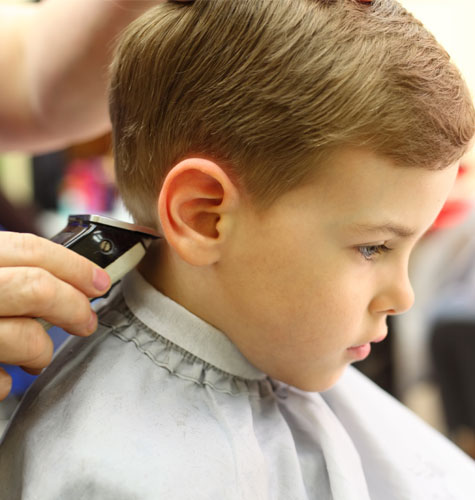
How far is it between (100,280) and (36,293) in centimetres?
8

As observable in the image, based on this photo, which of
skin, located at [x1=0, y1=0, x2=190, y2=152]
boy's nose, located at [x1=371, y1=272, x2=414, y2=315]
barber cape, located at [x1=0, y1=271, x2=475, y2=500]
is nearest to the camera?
barber cape, located at [x1=0, y1=271, x2=475, y2=500]

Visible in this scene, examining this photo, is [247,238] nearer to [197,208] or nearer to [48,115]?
[197,208]

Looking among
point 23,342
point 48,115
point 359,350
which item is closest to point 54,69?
point 48,115

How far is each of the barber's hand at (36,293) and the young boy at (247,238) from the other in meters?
0.08

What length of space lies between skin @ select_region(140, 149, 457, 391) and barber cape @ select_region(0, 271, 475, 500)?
0.18ft

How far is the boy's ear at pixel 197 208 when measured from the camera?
72 cm

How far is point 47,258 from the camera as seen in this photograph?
0.70 meters

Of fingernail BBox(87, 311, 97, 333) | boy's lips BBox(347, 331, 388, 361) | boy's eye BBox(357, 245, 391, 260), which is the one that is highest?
boy's eye BBox(357, 245, 391, 260)

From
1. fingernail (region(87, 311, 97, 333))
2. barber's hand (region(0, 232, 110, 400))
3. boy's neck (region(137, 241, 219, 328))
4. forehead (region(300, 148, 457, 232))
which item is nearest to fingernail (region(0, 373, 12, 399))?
barber's hand (region(0, 232, 110, 400))

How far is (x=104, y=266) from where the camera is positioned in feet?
2.51

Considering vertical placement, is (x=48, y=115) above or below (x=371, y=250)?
above

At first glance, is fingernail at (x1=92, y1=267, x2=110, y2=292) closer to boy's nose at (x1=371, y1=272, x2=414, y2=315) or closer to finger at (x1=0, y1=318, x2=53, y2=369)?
finger at (x1=0, y1=318, x2=53, y2=369)

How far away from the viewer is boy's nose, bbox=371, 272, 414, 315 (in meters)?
0.79

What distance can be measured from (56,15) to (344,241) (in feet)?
2.37
